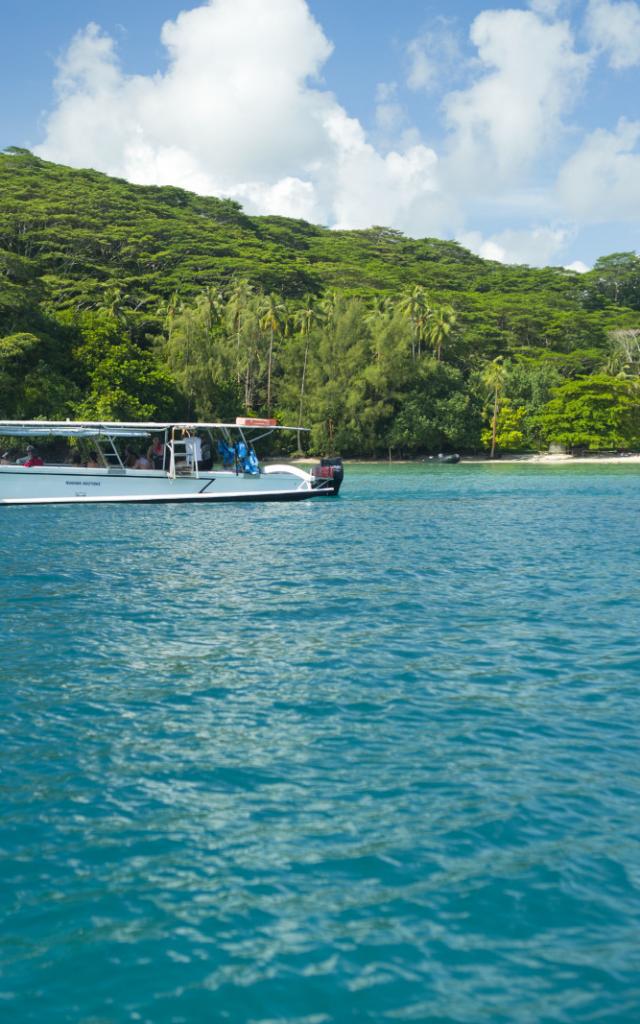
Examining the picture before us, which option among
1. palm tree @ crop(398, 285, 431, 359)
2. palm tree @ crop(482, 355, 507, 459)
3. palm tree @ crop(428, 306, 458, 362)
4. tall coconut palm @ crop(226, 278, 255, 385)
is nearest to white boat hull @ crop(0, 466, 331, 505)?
tall coconut palm @ crop(226, 278, 255, 385)

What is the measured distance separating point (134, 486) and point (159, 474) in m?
1.18

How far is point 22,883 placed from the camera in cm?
698

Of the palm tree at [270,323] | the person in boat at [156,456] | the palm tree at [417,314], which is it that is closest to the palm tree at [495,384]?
the palm tree at [417,314]

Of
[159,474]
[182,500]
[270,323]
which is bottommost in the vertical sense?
[182,500]

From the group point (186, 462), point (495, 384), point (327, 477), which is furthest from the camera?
point (495, 384)

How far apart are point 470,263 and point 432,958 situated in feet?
630

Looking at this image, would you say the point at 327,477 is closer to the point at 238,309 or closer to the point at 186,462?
the point at 186,462

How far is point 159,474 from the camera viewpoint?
38.9 meters

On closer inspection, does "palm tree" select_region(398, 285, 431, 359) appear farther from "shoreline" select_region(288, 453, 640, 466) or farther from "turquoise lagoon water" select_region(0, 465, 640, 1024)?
"turquoise lagoon water" select_region(0, 465, 640, 1024)

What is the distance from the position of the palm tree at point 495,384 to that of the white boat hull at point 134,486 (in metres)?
55.8

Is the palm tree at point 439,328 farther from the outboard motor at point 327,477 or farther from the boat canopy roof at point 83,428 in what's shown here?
the boat canopy roof at point 83,428

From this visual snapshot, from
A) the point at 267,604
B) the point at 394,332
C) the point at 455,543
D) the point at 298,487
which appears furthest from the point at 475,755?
the point at 394,332

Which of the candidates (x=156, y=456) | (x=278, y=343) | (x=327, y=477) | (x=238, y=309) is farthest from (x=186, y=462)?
(x=238, y=309)

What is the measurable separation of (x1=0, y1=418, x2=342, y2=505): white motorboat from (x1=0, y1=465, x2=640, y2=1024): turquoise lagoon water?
1989 cm
